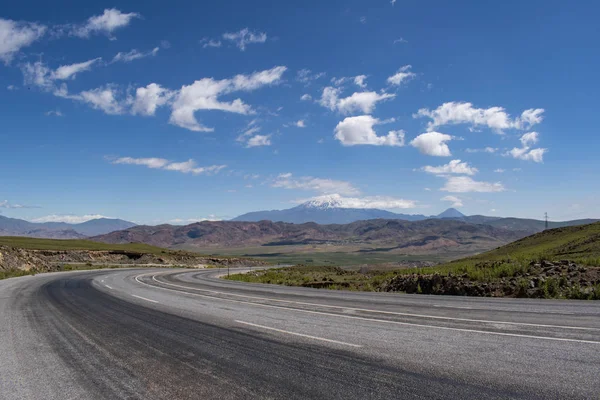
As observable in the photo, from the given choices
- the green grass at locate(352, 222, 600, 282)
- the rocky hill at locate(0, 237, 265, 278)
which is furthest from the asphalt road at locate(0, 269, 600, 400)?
the rocky hill at locate(0, 237, 265, 278)

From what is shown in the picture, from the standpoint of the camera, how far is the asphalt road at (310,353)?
5.98m

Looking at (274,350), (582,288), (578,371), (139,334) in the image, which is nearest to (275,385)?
(274,350)

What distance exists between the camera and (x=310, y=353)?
790cm

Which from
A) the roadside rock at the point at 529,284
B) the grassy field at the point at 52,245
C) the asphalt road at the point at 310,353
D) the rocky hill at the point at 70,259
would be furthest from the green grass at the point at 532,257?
the grassy field at the point at 52,245

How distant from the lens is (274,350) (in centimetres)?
824

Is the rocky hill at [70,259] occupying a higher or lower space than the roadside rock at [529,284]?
lower

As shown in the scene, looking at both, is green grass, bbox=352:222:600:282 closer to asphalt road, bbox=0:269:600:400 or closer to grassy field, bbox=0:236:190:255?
asphalt road, bbox=0:269:600:400

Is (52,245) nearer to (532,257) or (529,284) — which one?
(532,257)

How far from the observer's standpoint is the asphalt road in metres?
5.98

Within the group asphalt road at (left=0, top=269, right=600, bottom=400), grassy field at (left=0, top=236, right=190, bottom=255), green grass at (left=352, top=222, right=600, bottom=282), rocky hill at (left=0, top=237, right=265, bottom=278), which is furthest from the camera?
grassy field at (left=0, top=236, right=190, bottom=255)

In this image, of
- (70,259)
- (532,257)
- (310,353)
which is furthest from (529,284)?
(70,259)

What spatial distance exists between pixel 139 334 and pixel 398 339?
6581 millimetres

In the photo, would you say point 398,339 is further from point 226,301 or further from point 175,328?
point 226,301

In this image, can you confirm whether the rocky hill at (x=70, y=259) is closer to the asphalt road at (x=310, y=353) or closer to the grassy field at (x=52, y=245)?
the grassy field at (x=52, y=245)
